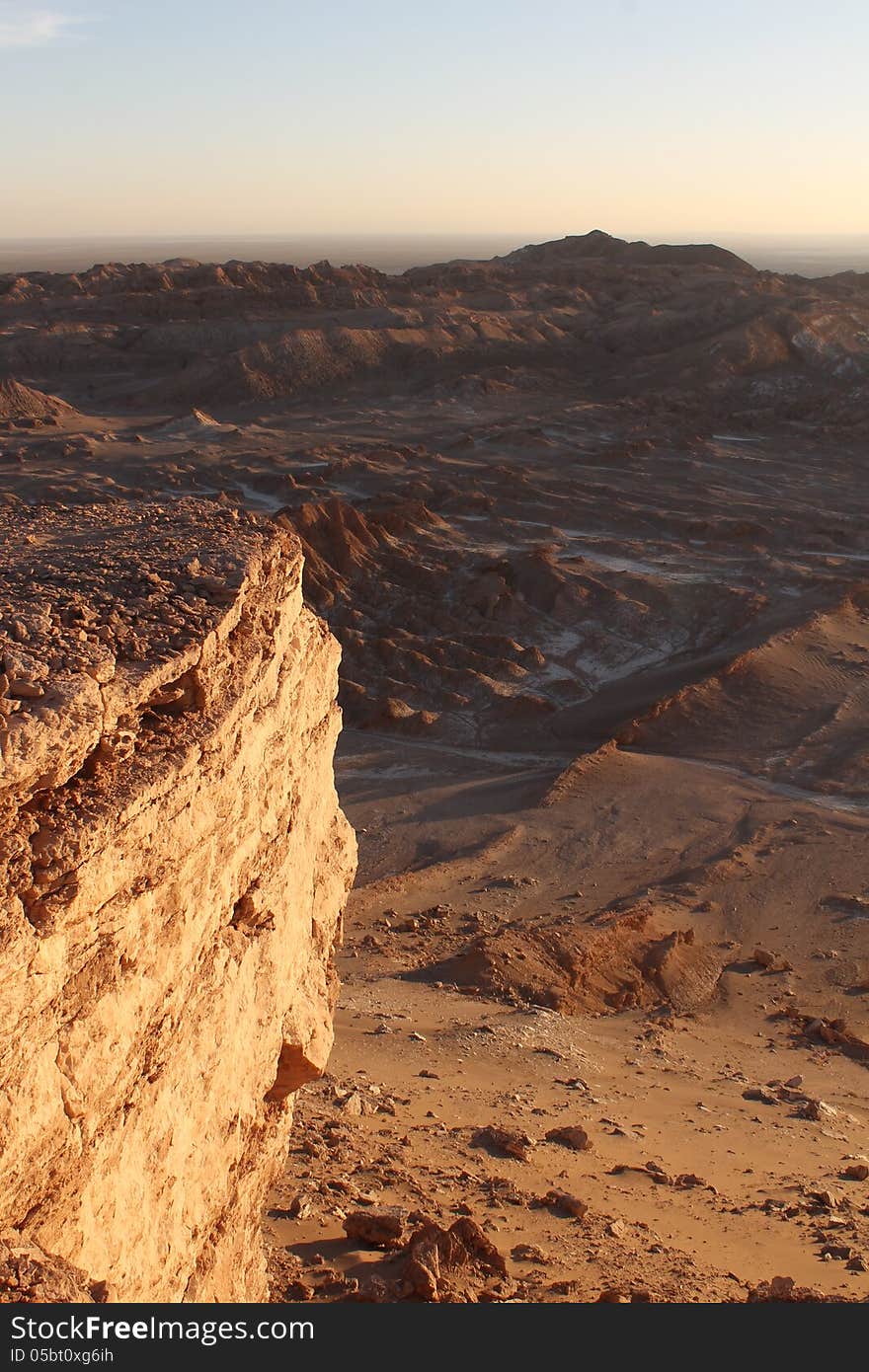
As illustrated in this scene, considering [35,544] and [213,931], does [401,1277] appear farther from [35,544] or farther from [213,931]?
[35,544]

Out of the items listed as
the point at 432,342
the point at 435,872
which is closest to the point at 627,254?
the point at 432,342

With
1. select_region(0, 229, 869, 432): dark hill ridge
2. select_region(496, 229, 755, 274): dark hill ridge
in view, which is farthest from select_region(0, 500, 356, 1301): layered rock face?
select_region(496, 229, 755, 274): dark hill ridge

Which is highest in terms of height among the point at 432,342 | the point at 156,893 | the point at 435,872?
the point at 432,342

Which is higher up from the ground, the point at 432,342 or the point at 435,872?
the point at 432,342

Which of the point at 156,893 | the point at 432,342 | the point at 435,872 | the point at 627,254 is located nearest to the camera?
the point at 156,893

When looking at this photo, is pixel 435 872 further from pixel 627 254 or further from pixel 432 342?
pixel 627 254

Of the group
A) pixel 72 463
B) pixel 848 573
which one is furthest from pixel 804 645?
pixel 72 463
